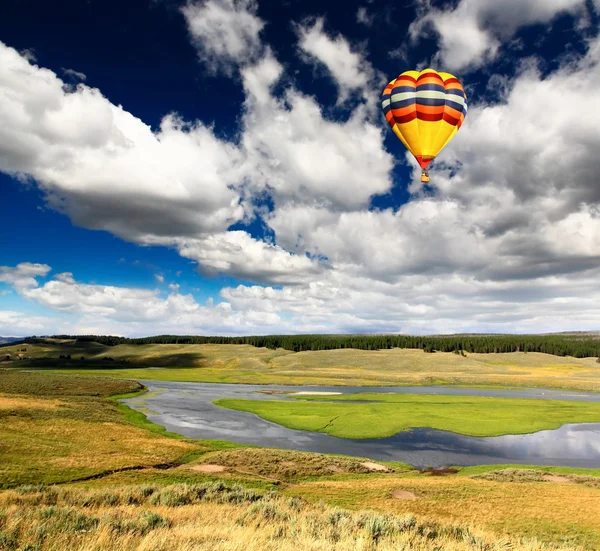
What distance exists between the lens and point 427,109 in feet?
126

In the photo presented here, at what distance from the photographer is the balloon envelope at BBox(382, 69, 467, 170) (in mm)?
38344

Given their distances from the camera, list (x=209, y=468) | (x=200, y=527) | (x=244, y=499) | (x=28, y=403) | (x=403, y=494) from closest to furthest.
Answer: (x=200, y=527) → (x=244, y=499) → (x=403, y=494) → (x=209, y=468) → (x=28, y=403)

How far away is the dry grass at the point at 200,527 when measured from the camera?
37.8ft

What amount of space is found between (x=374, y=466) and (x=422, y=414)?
28760mm

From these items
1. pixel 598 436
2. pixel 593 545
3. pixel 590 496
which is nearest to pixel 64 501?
pixel 593 545

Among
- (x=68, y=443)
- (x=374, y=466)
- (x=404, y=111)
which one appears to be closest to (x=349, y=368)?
(x=374, y=466)

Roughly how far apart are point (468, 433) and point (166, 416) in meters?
40.4

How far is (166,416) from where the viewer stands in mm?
58625

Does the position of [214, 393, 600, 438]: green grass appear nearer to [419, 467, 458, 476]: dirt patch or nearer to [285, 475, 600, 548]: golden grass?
[419, 467, 458, 476]: dirt patch

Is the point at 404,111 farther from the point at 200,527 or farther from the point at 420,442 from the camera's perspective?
the point at 200,527

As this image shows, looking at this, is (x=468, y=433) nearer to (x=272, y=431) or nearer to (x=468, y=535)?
(x=272, y=431)

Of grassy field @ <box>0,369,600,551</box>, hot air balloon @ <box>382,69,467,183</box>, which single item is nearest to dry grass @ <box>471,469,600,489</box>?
grassy field @ <box>0,369,600,551</box>

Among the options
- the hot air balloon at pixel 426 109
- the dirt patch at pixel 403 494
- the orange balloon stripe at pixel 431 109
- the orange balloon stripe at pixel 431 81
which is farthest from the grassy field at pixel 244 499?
the orange balloon stripe at pixel 431 81

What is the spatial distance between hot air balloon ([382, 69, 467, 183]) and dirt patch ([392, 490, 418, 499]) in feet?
87.7
